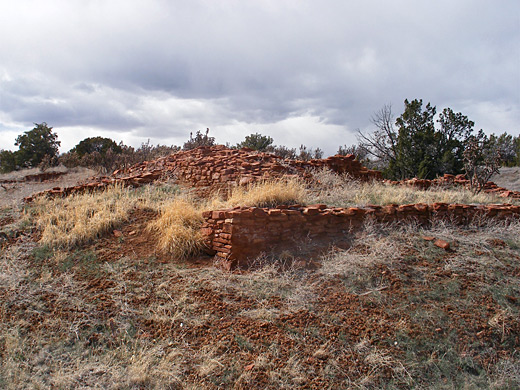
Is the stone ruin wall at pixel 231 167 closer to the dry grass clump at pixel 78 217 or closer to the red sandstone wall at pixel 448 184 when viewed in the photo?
the red sandstone wall at pixel 448 184

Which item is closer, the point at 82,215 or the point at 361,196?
the point at 82,215

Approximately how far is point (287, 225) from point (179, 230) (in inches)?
66.9

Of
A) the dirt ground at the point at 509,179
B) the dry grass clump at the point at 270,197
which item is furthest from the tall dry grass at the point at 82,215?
the dirt ground at the point at 509,179

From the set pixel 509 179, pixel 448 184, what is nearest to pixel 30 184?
pixel 448 184

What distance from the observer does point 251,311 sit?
4.03 meters

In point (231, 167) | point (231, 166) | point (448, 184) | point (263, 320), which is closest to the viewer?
point (263, 320)

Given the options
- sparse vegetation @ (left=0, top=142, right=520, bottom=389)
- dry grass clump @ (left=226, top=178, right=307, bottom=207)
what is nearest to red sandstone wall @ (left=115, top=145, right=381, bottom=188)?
dry grass clump @ (left=226, top=178, right=307, bottom=207)

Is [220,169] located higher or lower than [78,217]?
higher

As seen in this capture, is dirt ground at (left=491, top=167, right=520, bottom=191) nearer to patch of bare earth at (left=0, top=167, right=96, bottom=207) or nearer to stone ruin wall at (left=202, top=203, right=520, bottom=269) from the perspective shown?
stone ruin wall at (left=202, top=203, right=520, bottom=269)

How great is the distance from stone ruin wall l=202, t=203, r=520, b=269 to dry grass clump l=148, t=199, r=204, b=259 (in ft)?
0.70

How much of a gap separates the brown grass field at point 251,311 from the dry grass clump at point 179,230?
0.02 metres

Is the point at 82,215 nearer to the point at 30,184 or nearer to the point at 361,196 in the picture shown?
the point at 361,196

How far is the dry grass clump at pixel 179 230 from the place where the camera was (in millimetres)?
5305

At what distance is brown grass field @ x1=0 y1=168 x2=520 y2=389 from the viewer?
128 inches
